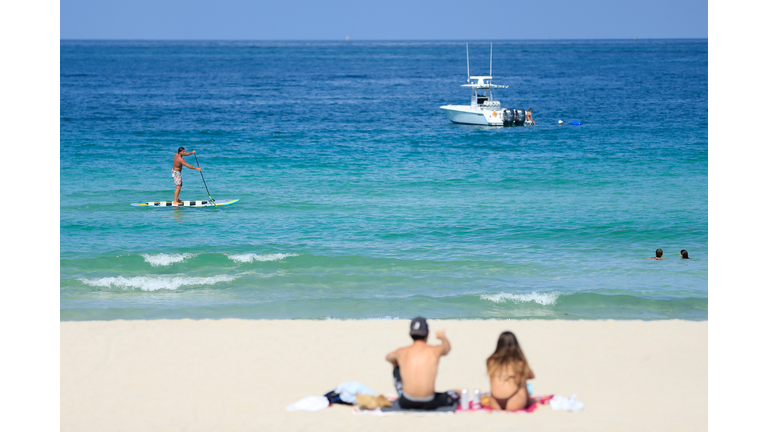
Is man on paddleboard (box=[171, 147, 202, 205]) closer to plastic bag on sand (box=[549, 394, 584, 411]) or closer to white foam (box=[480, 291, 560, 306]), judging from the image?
white foam (box=[480, 291, 560, 306])

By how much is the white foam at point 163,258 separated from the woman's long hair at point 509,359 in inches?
417

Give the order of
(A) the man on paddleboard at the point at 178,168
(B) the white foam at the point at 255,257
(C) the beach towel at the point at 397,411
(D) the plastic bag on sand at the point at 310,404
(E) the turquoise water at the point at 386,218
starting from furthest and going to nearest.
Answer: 1. (A) the man on paddleboard at the point at 178,168
2. (B) the white foam at the point at 255,257
3. (E) the turquoise water at the point at 386,218
4. (D) the plastic bag on sand at the point at 310,404
5. (C) the beach towel at the point at 397,411

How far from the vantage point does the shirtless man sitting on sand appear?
746cm

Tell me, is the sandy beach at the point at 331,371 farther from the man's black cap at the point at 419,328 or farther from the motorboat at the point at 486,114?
the motorboat at the point at 486,114

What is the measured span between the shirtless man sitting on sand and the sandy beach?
19cm

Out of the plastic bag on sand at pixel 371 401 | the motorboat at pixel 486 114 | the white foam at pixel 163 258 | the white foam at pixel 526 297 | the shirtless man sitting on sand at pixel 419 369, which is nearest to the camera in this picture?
the shirtless man sitting on sand at pixel 419 369

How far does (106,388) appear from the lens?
9.11m

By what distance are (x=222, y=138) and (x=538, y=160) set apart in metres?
16.3

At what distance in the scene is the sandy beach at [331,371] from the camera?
315 inches

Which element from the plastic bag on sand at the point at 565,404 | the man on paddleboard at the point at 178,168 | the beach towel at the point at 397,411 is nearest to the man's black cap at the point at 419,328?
the beach towel at the point at 397,411

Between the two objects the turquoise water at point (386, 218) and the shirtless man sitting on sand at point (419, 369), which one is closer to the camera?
the shirtless man sitting on sand at point (419, 369)

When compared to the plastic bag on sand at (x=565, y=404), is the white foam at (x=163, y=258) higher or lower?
higher

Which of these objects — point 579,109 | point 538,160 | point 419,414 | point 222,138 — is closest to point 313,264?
point 419,414

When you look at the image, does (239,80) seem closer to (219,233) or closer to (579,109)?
(579,109)
